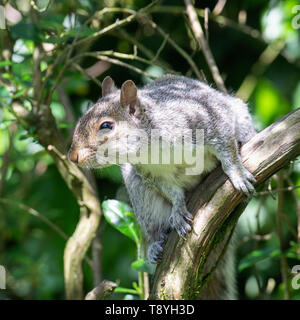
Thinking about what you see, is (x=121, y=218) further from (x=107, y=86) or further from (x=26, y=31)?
(x=26, y=31)

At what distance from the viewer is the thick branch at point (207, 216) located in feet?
5.68

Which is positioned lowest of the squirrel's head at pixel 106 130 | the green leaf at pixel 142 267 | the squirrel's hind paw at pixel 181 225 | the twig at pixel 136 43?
the green leaf at pixel 142 267

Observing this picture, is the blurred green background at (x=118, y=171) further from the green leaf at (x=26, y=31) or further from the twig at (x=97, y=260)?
the green leaf at (x=26, y=31)

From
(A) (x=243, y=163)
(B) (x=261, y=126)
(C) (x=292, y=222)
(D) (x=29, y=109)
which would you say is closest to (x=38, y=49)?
(D) (x=29, y=109)

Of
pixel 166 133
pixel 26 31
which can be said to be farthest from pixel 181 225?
pixel 26 31

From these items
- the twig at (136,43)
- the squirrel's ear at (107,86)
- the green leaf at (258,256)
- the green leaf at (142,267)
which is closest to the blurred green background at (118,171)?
the twig at (136,43)

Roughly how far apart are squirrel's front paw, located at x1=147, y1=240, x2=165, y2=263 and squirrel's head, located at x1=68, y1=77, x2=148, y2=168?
1.59 ft

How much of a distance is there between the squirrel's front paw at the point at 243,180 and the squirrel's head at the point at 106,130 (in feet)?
1.16

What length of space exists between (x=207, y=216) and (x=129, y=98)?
19.7 inches

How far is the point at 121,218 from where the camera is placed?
6.76 feet

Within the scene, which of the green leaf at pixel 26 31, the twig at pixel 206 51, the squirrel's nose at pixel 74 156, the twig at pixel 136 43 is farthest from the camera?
the twig at pixel 136 43

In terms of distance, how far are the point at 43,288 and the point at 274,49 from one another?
1886 millimetres

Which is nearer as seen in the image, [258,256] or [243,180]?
[243,180]

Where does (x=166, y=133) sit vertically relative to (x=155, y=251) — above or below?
above
